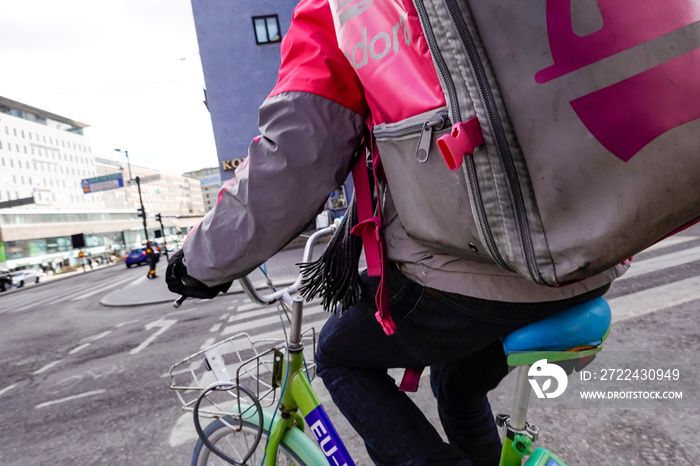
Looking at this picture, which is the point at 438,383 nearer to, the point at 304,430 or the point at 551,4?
the point at 304,430

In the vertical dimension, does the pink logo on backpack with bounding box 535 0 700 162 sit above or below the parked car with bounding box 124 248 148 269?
above

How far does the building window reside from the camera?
18719mm

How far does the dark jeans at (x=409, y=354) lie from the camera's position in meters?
1.05

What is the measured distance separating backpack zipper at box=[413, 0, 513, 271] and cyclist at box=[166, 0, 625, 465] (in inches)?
1.3

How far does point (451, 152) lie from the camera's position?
0.76 metres

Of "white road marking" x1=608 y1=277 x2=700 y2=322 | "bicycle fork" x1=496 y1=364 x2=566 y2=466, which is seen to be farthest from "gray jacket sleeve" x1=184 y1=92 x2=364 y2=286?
"white road marking" x1=608 y1=277 x2=700 y2=322

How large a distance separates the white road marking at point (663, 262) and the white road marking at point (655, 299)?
634 millimetres

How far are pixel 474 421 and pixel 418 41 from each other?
1.19 meters

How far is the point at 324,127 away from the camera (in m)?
1.08

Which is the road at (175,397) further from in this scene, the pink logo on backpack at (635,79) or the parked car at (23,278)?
the parked car at (23,278)

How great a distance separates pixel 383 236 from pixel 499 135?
0.43 m

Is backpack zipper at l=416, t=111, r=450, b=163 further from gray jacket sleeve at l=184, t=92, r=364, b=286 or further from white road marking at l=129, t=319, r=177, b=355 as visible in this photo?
white road marking at l=129, t=319, r=177, b=355


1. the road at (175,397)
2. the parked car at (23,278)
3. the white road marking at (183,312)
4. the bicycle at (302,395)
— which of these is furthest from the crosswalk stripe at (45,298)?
the bicycle at (302,395)

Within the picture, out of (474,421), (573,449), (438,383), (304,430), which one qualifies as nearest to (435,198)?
(438,383)
